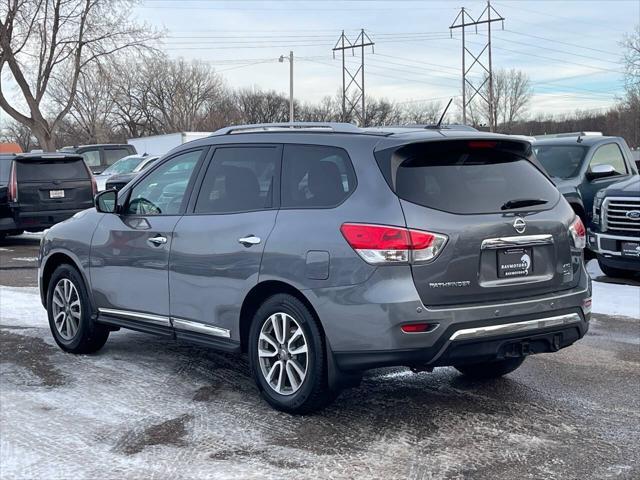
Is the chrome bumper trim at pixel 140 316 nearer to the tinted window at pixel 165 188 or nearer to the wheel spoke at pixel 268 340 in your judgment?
the tinted window at pixel 165 188

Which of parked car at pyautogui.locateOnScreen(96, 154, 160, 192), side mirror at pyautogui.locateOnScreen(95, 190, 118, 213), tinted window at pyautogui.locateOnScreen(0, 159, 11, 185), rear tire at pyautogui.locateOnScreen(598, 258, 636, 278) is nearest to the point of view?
side mirror at pyautogui.locateOnScreen(95, 190, 118, 213)

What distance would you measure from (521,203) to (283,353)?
5.63 ft

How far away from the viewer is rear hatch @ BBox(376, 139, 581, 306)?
14.9 ft

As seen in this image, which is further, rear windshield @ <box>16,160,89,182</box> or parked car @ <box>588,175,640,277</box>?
rear windshield @ <box>16,160,89,182</box>

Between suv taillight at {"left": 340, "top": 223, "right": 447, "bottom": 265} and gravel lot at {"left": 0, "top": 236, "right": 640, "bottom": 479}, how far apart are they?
104 centimetres

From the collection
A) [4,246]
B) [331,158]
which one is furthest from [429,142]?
[4,246]

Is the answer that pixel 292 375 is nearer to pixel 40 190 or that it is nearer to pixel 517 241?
pixel 517 241

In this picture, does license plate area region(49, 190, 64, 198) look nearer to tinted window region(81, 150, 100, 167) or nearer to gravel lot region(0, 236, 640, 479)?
gravel lot region(0, 236, 640, 479)

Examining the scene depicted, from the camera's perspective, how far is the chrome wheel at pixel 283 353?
16.1ft

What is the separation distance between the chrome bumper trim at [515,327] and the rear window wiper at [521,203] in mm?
685

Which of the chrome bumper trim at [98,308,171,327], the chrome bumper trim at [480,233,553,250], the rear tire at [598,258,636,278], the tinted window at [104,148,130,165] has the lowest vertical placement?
the rear tire at [598,258,636,278]

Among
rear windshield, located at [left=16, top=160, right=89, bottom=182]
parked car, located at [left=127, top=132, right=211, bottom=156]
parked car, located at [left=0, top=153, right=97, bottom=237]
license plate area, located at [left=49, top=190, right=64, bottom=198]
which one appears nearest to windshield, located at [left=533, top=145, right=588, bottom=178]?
parked car, located at [left=0, top=153, right=97, bottom=237]

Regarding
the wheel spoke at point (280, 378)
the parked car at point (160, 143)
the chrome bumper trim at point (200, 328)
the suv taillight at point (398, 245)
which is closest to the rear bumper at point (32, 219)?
the chrome bumper trim at point (200, 328)

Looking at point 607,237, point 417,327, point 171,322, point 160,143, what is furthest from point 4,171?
point 160,143
